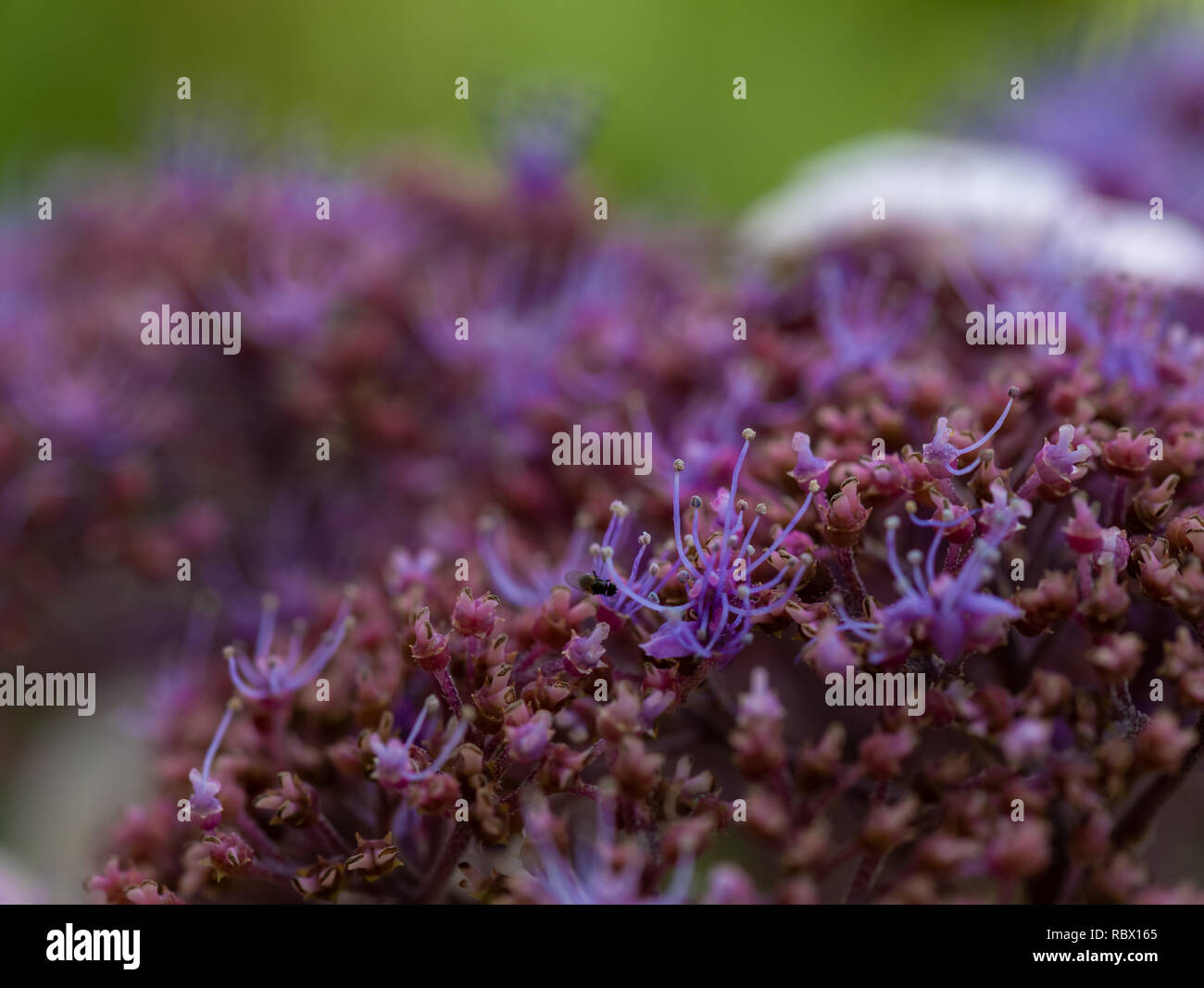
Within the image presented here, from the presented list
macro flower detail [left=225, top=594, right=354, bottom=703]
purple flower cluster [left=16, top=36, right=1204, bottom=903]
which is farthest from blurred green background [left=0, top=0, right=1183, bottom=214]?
macro flower detail [left=225, top=594, right=354, bottom=703]

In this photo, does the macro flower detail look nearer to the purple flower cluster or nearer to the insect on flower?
the purple flower cluster

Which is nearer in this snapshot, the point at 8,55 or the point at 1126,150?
the point at 1126,150

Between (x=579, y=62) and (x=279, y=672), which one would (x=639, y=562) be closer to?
(x=279, y=672)

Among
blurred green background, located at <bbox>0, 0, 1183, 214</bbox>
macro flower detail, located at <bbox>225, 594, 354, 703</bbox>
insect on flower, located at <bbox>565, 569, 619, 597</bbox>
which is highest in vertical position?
blurred green background, located at <bbox>0, 0, 1183, 214</bbox>

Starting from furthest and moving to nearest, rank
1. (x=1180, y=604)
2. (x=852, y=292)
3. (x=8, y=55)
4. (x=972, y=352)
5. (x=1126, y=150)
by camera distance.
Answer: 1. (x=8, y=55)
2. (x=1126, y=150)
3. (x=852, y=292)
4. (x=972, y=352)
5. (x=1180, y=604)

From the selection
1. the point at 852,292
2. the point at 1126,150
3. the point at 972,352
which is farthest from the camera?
the point at 1126,150

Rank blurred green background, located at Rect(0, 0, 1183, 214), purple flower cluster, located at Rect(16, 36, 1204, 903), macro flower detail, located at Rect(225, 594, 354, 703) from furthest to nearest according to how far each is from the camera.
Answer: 1. blurred green background, located at Rect(0, 0, 1183, 214)
2. macro flower detail, located at Rect(225, 594, 354, 703)
3. purple flower cluster, located at Rect(16, 36, 1204, 903)

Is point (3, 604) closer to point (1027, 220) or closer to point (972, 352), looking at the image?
point (972, 352)
